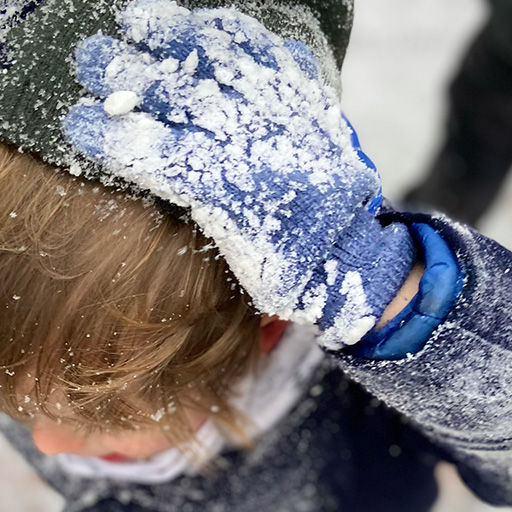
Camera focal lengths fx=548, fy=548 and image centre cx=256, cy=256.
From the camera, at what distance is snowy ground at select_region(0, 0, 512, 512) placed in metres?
1.72

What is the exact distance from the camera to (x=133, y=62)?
0.47 meters

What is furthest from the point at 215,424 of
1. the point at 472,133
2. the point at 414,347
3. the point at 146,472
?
the point at 472,133

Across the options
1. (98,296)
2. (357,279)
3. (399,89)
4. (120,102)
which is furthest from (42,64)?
(399,89)

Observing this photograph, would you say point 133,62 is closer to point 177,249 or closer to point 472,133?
point 177,249

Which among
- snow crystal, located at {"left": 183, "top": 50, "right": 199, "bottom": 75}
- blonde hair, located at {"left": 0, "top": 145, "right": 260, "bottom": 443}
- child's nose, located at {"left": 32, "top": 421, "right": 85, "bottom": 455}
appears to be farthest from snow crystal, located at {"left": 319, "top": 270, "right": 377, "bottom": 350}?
child's nose, located at {"left": 32, "top": 421, "right": 85, "bottom": 455}

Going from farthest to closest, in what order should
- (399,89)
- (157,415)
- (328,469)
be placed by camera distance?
(399,89) < (328,469) < (157,415)

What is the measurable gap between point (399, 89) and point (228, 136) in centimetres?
161

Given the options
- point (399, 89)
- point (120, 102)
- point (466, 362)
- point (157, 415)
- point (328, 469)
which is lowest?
point (328, 469)

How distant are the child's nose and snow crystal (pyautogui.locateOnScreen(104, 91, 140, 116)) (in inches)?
18.5

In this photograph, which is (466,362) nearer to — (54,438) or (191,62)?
(191,62)

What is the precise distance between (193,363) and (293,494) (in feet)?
1.63

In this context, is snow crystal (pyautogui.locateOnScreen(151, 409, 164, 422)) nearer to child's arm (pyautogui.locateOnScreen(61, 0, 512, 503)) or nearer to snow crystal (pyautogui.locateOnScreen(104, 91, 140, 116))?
child's arm (pyautogui.locateOnScreen(61, 0, 512, 503))

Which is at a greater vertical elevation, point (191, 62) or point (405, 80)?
point (191, 62)

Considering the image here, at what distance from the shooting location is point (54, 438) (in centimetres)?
76
